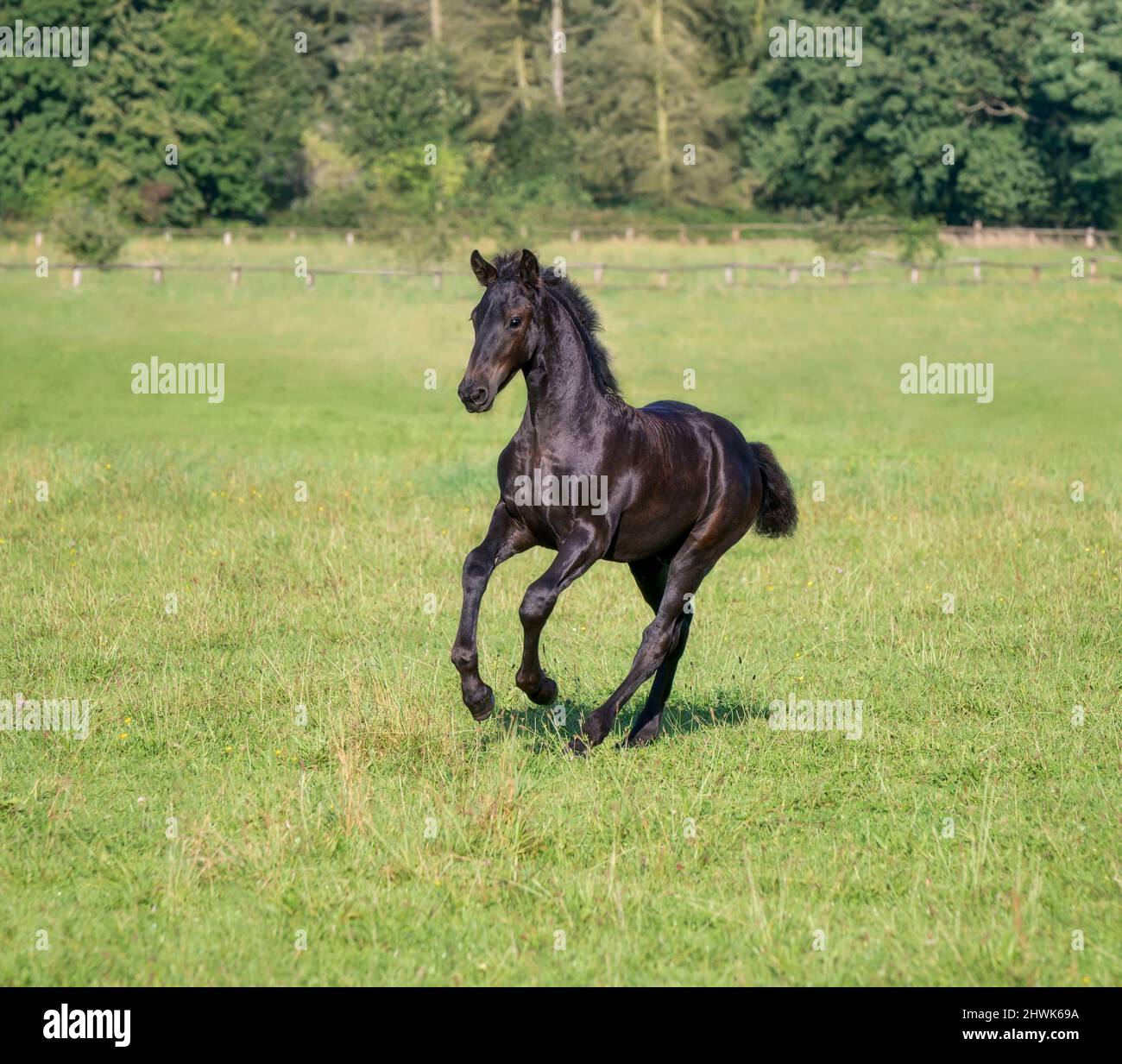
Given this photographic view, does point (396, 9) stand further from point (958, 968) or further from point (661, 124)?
point (958, 968)

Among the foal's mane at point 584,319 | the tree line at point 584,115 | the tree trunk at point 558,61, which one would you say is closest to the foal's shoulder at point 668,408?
the foal's mane at point 584,319

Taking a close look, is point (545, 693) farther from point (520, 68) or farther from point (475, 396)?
point (520, 68)

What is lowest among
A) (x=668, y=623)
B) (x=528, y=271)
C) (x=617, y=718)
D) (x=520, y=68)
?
(x=617, y=718)

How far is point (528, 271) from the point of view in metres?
7.48

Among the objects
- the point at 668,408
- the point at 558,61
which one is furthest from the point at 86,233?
the point at 668,408

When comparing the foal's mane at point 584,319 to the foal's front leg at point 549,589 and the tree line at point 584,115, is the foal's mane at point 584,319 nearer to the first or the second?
the foal's front leg at point 549,589

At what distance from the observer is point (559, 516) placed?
25.3 ft

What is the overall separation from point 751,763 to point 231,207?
187 feet

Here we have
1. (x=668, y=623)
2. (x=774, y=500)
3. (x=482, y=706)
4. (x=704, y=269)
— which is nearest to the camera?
(x=482, y=706)

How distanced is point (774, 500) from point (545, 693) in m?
2.44

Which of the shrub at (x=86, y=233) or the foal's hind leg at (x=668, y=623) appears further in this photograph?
the shrub at (x=86, y=233)

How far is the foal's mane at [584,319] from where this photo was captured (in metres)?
7.79

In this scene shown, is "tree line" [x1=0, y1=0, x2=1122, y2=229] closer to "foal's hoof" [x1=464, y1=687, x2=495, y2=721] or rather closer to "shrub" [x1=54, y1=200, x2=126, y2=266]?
"shrub" [x1=54, y1=200, x2=126, y2=266]

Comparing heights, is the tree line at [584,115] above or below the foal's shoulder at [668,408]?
above
